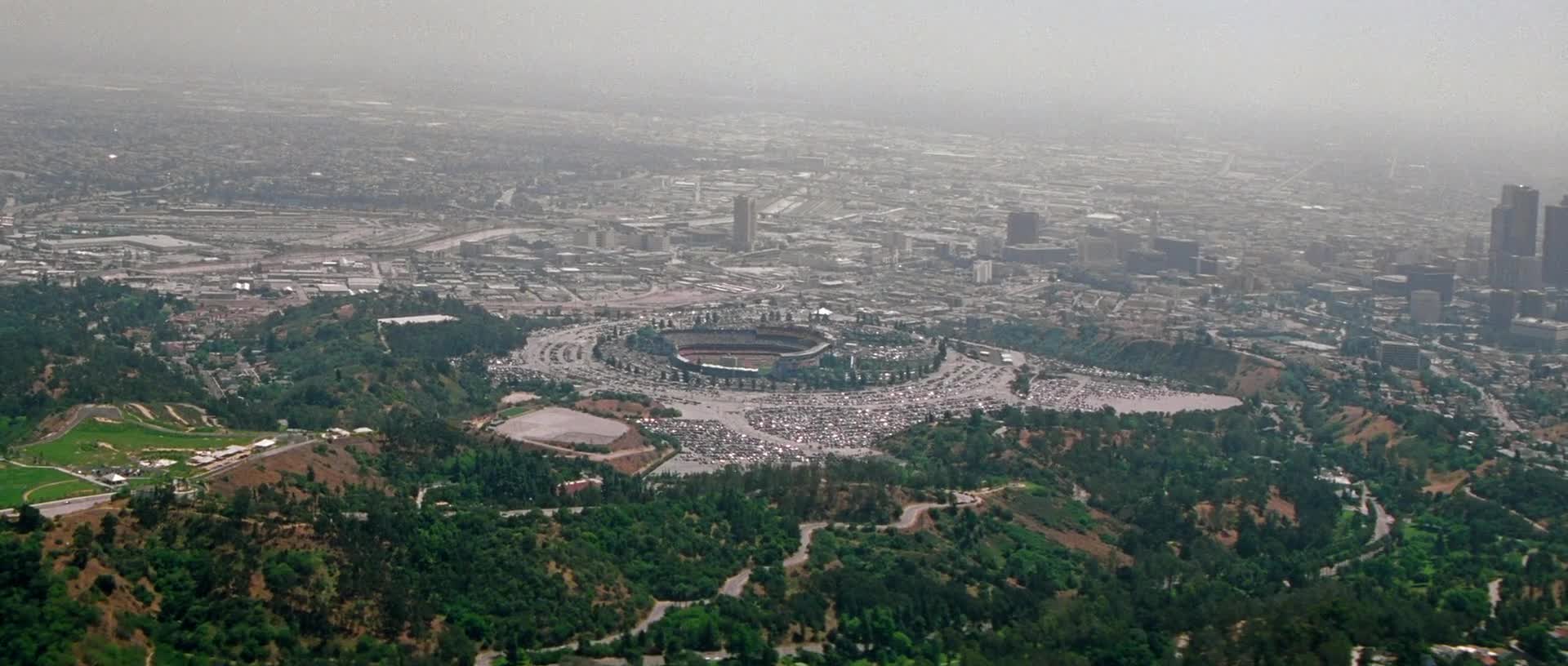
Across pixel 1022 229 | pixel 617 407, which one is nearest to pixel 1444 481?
pixel 617 407

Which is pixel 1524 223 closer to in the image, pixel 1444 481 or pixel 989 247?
pixel 989 247

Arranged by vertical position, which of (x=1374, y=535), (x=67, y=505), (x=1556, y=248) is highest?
(x=1556, y=248)

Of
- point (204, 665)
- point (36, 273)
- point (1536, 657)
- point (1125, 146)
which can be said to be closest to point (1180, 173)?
point (1125, 146)

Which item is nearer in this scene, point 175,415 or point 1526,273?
point 175,415

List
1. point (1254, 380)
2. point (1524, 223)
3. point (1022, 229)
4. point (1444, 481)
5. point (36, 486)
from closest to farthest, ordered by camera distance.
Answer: point (36, 486) → point (1444, 481) → point (1254, 380) → point (1524, 223) → point (1022, 229)

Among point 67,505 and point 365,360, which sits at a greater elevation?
point 67,505

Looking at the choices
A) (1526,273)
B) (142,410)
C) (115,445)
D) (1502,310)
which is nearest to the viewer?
(115,445)
